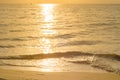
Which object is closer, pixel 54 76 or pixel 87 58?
pixel 54 76

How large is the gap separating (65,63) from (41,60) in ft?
4.21

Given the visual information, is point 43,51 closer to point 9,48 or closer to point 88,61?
point 9,48


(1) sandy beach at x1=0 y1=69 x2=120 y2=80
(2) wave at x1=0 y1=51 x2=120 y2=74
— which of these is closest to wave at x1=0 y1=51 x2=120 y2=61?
(2) wave at x1=0 y1=51 x2=120 y2=74

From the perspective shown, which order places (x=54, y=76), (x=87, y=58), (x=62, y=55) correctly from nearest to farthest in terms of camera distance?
(x=54, y=76) < (x=87, y=58) < (x=62, y=55)

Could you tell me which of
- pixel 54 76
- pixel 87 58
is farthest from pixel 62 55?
pixel 54 76

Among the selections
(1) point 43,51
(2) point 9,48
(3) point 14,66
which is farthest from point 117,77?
(2) point 9,48

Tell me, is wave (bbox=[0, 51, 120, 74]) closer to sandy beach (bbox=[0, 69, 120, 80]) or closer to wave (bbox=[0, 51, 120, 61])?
wave (bbox=[0, 51, 120, 61])

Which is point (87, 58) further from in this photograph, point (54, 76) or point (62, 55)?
point (54, 76)

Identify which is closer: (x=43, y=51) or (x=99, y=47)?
(x=43, y=51)

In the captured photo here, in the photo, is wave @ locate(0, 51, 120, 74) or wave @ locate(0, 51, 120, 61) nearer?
wave @ locate(0, 51, 120, 74)

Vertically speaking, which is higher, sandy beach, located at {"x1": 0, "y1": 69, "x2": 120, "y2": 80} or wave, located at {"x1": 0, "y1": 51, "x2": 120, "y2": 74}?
wave, located at {"x1": 0, "y1": 51, "x2": 120, "y2": 74}

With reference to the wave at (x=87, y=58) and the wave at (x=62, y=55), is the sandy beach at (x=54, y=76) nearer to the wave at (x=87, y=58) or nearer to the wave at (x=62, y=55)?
the wave at (x=87, y=58)

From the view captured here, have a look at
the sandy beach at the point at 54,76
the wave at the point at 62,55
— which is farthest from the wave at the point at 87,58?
the sandy beach at the point at 54,76

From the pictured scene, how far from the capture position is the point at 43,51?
14.5m
